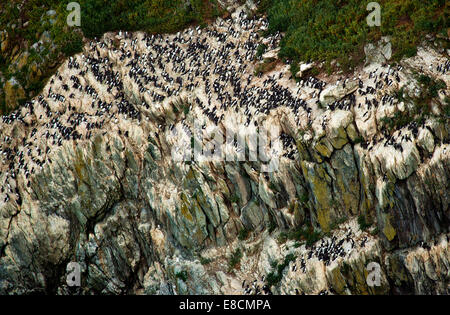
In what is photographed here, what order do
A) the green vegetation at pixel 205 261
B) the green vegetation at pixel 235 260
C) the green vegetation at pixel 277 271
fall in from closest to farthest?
the green vegetation at pixel 277 271, the green vegetation at pixel 235 260, the green vegetation at pixel 205 261

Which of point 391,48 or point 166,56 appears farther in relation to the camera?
point 166,56

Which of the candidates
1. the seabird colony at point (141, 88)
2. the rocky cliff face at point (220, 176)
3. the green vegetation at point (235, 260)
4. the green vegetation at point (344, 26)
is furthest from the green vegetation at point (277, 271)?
the green vegetation at point (344, 26)

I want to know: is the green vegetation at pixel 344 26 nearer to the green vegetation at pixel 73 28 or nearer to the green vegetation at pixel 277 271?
the green vegetation at pixel 73 28

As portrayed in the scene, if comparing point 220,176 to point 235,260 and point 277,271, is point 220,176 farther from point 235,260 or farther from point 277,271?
point 277,271

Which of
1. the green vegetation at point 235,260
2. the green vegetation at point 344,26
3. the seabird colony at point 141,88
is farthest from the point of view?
the seabird colony at point 141,88

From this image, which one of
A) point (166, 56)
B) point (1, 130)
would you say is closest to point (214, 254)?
point (166, 56)

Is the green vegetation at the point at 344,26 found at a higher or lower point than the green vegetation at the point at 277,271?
higher

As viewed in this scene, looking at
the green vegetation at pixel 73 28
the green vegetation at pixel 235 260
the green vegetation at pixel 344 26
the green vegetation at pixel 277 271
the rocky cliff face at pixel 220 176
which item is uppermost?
the green vegetation at pixel 73 28

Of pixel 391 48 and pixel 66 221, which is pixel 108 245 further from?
pixel 391 48
